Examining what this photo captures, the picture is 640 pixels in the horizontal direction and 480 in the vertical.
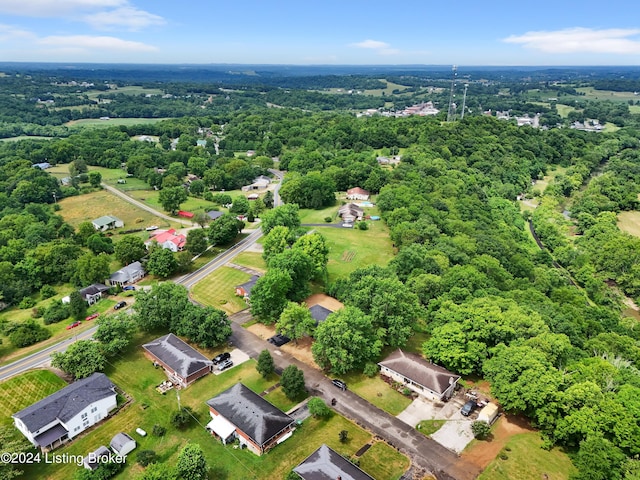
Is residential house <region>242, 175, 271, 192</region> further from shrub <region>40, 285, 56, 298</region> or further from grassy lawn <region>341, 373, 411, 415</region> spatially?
grassy lawn <region>341, 373, 411, 415</region>

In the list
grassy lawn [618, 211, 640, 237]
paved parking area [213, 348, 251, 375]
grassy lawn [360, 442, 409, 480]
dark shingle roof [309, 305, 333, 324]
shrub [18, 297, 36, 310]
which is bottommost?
grassy lawn [618, 211, 640, 237]

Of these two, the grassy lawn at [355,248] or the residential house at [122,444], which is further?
the grassy lawn at [355,248]

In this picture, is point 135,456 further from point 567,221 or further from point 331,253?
point 567,221

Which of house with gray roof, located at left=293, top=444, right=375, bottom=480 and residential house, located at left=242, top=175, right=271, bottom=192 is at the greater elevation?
house with gray roof, located at left=293, top=444, right=375, bottom=480

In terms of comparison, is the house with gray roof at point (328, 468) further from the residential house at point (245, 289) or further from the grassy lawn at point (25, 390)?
the residential house at point (245, 289)

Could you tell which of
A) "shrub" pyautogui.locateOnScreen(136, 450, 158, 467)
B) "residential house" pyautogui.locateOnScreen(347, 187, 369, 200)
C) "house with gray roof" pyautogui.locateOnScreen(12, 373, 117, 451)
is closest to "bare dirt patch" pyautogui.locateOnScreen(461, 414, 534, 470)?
"shrub" pyautogui.locateOnScreen(136, 450, 158, 467)

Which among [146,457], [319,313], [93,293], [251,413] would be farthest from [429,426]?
[93,293]

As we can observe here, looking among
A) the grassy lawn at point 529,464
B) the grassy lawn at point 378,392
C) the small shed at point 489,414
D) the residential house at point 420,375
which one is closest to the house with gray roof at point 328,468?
the grassy lawn at point 378,392
